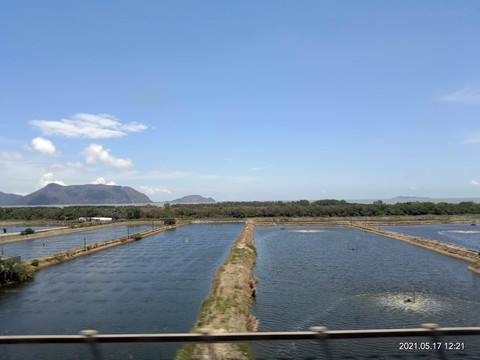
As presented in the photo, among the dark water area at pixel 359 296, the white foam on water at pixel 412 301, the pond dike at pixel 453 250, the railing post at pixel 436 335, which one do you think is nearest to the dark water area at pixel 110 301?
the dark water area at pixel 359 296

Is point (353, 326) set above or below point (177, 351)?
below

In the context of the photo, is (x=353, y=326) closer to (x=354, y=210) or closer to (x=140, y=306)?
(x=140, y=306)

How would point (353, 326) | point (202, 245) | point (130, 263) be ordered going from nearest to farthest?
point (353, 326)
point (130, 263)
point (202, 245)

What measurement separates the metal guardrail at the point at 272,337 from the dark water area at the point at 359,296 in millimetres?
86

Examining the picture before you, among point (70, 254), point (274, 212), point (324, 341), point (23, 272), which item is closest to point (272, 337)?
point (324, 341)

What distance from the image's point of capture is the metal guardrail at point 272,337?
3.31 meters

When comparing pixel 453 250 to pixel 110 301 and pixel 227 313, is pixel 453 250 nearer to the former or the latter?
pixel 227 313

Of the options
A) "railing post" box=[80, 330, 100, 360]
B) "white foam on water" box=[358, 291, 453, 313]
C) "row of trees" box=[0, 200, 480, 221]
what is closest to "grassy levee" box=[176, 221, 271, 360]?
"railing post" box=[80, 330, 100, 360]

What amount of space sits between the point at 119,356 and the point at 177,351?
64 cm

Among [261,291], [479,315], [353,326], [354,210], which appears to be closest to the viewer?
[353,326]

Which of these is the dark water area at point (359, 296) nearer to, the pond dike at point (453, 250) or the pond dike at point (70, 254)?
the pond dike at point (453, 250)

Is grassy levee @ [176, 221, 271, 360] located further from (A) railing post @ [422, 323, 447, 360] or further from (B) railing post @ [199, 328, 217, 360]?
(A) railing post @ [422, 323, 447, 360]

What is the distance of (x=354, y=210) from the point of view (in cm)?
9538

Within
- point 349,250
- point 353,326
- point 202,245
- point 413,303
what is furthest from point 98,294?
point 349,250
